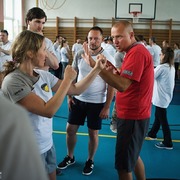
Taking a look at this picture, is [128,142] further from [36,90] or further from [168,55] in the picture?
[168,55]

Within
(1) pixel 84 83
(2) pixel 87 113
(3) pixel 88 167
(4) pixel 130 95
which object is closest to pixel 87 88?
(1) pixel 84 83

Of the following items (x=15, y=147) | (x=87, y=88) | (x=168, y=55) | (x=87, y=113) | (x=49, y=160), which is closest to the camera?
(x=15, y=147)

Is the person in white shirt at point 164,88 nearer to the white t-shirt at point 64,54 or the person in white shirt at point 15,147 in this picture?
the person in white shirt at point 15,147

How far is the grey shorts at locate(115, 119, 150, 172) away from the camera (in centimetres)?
219

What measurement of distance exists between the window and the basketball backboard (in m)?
5.24

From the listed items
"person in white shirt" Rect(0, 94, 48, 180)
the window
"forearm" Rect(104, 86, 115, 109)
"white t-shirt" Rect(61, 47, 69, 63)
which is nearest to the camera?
"person in white shirt" Rect(0, 94, 48, 180)

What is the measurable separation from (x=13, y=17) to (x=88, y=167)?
1188cm

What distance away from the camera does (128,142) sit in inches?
86.3

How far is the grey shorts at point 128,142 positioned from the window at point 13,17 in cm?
1150

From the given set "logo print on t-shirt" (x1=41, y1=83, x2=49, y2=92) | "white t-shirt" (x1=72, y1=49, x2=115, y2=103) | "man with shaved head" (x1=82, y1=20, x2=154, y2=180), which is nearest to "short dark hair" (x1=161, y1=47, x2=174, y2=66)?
"white t-shirt" (x1=72, y1=49, x2=115, y2=103)

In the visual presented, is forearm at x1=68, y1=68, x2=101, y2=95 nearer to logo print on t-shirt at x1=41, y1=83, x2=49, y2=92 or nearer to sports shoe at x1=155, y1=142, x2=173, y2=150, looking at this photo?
logo print on t-shirt at x1=41, y1=83, x2=49, y2=92

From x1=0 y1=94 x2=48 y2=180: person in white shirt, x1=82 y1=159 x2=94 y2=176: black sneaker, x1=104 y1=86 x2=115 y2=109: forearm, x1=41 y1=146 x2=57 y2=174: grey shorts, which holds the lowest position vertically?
x1=82 y1=159 x2=94 y2=176: black sneaker

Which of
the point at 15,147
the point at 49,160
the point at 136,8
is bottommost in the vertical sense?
the point at 49,160

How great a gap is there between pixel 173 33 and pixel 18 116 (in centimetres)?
1405
